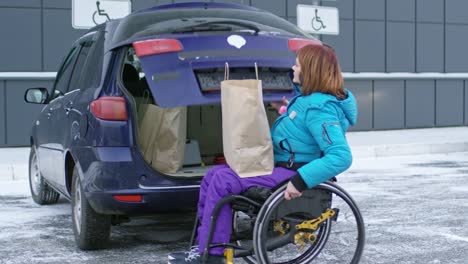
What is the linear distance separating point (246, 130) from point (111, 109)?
4.27ft

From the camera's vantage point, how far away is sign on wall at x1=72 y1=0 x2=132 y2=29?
34.3ft

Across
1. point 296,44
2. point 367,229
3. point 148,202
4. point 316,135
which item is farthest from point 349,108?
point 367,229

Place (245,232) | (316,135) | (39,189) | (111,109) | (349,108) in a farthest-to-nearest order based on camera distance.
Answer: (39,189)
(111,109)
(245,232)
(349,108)
(316,135)

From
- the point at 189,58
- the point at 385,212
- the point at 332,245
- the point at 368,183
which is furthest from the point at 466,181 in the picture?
the point at 189,58

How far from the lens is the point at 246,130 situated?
3.88 metres

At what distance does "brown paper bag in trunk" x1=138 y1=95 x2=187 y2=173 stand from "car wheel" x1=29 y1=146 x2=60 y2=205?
115 inches

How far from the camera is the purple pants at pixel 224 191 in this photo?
155 inches

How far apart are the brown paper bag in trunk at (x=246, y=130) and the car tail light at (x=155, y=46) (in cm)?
89

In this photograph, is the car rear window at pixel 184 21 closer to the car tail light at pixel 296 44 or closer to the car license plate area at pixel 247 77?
the car tail light at pixel 296 44

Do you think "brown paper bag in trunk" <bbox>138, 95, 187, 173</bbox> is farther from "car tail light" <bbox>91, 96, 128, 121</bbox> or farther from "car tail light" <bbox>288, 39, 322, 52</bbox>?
"car tail light" <bbox>288, 39, 322, 52</bbox>

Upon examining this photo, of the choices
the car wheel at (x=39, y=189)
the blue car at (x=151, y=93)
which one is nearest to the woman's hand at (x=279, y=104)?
the blue car at (x=151, y=93)

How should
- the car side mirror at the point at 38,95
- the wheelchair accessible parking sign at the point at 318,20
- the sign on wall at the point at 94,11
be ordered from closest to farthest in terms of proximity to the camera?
1. the car side mirror at the point at 38,95
2. the sign on wall at the point at 94,11
3. the wheelchair accessible parking sign at the point at 318,20

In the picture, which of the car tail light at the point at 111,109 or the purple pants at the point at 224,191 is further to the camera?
the car tail light at the point at 111,109

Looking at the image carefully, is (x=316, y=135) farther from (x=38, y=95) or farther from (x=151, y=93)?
(x=38, y=95)
